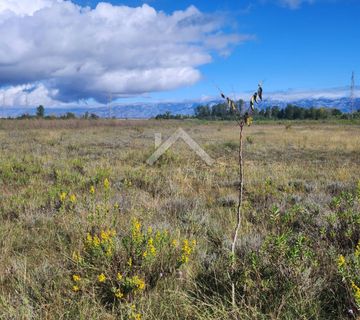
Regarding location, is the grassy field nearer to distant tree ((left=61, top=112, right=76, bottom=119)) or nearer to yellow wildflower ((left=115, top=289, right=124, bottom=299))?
yellow wildflower ((left=115, top=289, right=124, bottom=299))

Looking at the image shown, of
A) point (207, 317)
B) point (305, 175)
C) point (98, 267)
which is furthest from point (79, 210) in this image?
point (305, 175)

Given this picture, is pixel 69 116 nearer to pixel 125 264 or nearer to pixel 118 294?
pixel 125 264

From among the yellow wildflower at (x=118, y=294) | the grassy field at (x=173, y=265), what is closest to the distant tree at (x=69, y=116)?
Answer: the grassy field at (x=173, y=265)

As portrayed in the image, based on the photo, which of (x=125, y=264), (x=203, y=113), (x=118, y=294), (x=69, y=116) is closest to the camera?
(x=118, y=294)

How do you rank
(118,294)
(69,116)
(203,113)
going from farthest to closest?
(203,113) < (69,116) < (118,294)

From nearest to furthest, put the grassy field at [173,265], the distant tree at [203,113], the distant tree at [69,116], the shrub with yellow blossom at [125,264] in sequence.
Result: the grassy field at [173,265] → the shrub with yellow blossom at [125,264] → the distant tree at [69,116] → the distant tree at [203,113]

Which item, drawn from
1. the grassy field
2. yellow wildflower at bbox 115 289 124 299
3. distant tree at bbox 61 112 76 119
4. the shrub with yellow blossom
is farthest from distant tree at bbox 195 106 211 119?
yellow wildflower at bbox 115 289 124 299

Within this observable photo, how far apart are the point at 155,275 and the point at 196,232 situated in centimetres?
126

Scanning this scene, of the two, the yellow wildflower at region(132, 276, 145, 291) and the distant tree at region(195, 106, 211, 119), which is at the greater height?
the distant tree at region(195, 106, 211, 119)

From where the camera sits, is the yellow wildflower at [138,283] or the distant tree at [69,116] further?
the distant tree at [69,116]

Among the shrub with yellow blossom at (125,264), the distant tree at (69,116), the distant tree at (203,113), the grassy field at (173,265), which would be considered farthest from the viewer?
the distant tree at (203,113)

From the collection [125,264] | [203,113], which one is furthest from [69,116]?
[125,264]

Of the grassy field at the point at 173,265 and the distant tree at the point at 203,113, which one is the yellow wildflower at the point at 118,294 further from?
the distant tree at the point at 203,113

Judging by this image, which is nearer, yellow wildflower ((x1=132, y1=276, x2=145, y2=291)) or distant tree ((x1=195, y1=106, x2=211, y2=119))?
yellow wildflower ((x1=132, y1=276, x2=145, y2=291))
